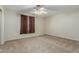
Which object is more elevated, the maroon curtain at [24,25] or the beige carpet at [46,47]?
the maroon curtain at [24,25]

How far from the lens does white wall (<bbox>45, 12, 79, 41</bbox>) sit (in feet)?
7.16

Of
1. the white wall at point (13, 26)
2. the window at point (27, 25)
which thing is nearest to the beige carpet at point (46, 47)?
the white wall at point (13, 26)

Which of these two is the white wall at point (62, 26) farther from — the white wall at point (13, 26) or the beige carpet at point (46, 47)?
the white wall at point (13, 26)

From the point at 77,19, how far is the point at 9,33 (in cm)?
299

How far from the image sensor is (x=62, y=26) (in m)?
2.34

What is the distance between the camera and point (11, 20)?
3.26 m

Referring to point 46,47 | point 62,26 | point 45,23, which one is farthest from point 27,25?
point 62,26

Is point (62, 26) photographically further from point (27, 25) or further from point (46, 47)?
point (27, 25)

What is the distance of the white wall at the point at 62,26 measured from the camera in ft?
7.16

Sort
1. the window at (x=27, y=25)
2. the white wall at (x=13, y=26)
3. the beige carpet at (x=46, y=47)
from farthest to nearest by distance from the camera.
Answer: the white wall at (x=13, y=26) < the window at (x=27, y=25) < the beige carpet at (x=46, y=47)

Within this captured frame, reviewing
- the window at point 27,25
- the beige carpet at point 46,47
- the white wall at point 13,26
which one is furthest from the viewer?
the white wall at point 13,26

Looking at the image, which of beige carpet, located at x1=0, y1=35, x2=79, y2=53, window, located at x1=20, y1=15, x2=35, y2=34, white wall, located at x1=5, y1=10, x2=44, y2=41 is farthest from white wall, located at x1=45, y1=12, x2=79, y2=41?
window, located at x1=20, y1=15, x2=35, y2=34
